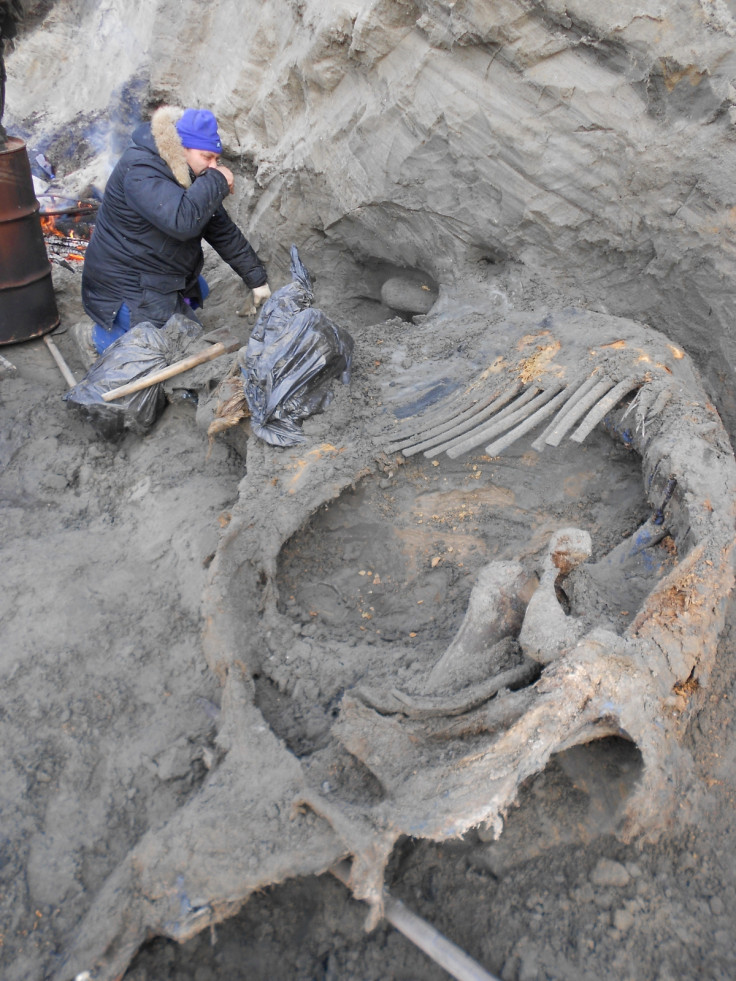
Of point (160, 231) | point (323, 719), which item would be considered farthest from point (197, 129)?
point (323, 719)

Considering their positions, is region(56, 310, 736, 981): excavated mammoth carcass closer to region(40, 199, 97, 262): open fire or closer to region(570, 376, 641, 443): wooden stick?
region(570, 376, 641, 443): wooden stick

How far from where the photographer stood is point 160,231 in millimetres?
4512

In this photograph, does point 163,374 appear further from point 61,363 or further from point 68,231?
point 68,231

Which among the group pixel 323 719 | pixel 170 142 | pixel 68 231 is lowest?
pixel 68 231

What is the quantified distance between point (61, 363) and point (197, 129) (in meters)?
1.85

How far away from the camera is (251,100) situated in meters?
5.54

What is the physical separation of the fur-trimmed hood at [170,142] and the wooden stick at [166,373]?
1.10 meters

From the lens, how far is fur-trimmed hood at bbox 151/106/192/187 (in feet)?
13.7

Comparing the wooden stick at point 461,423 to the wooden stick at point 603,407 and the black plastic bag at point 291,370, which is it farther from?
the black plastic bag at point 291,370

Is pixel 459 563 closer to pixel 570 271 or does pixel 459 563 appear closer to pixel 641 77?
pixel 570 271

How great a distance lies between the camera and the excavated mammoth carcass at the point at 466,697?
1.82 m

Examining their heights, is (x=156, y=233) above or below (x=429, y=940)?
below

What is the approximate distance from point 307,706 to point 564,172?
9.44 ft

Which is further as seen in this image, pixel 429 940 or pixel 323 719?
pixel 323 719
